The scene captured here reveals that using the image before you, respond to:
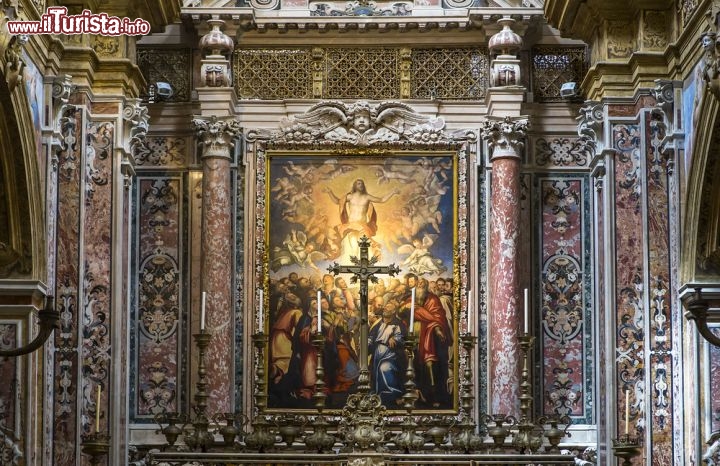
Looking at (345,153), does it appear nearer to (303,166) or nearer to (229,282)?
(303,166)

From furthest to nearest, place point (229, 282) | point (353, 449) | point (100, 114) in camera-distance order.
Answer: point (229, 282) < point (100, 114) < point (353, 449)

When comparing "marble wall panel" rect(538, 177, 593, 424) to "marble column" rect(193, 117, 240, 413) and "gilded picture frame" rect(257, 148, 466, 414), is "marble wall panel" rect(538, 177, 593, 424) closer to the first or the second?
"gilded picture frame" rect(257, 148, 466, 414)

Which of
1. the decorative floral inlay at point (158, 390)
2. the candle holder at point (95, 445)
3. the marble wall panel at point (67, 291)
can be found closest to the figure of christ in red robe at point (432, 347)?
the decorative floral inlay at point (158, 390)

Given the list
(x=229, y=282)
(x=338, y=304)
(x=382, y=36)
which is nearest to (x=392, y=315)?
(x=338, y=304)

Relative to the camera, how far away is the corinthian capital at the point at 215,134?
21.0 metres

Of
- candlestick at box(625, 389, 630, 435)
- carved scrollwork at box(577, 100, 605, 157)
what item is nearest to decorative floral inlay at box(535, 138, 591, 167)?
carved scrollwork at box(577, 100, 605, 157)

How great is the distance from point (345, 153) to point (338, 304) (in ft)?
5.88

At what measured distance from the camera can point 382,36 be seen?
21578 millimetres

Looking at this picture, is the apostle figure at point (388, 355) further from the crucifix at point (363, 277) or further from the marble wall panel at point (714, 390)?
the marble wall panel at point (714, 390)

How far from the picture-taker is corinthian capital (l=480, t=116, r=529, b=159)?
68.6ft

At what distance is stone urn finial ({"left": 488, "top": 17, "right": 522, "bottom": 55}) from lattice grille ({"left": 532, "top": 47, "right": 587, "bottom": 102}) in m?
0.53

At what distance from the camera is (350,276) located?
2112cm

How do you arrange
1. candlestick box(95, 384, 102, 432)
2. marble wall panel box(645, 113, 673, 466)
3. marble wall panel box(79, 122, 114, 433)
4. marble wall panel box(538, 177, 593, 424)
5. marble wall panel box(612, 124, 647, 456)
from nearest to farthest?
candlestick box(95, 384, 102, 432), marble wall panel box(645, 113, 673, 466), marble wall panel box(612, 124, 647, 456), marble wall panel box(79, 122, 114, 433), marble wall panel box(538, 177, 593, 424)

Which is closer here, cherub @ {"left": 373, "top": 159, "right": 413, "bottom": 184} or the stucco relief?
the stucco relief
